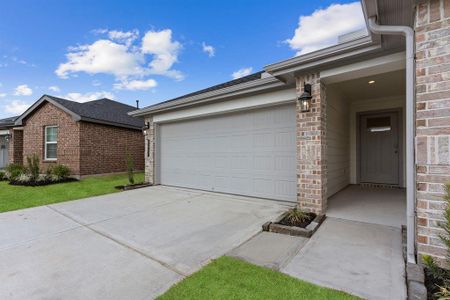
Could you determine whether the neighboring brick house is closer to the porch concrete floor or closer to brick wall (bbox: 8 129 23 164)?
brick wall (bbox: 8 129 23 164)

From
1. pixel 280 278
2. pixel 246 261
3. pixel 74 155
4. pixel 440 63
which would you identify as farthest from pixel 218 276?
pixel 74 155

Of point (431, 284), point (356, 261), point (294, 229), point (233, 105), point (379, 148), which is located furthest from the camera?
point (379, 148)

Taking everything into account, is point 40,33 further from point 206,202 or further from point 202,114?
point 206,202

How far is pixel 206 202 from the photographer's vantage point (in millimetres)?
5504

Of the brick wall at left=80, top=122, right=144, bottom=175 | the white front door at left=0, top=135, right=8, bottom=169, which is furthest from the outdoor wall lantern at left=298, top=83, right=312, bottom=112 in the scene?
the white front door at left=0, top=135, right=8, bottom=169

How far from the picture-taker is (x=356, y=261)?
2471mm

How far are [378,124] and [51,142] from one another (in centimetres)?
1356

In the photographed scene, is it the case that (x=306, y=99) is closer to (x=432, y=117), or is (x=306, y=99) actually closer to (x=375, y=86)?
(x=432, y=117)

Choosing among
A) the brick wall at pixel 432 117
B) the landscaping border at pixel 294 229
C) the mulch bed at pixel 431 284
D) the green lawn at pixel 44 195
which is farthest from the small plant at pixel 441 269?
the green lawn at pixel 44 195

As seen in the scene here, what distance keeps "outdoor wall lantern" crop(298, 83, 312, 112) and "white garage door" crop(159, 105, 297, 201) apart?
993 millimetres

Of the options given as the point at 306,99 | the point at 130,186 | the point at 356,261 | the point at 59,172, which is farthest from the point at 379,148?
the point at 59,172

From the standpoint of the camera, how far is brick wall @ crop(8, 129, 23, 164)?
11.8 meters

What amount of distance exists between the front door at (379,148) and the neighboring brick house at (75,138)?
1033 cm

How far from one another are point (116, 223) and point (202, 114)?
3.85 m
